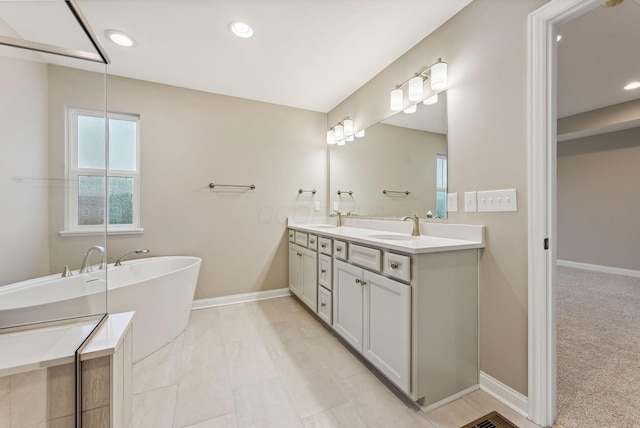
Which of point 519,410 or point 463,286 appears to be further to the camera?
point 463,286

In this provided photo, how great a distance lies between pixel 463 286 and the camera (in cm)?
146

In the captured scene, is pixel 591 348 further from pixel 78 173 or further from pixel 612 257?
pixel 78 173

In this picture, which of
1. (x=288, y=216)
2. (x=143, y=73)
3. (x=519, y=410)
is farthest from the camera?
(x=288, y=216)

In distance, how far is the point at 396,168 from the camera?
2.39m

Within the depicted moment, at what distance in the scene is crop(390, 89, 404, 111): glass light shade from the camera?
2.13 metres

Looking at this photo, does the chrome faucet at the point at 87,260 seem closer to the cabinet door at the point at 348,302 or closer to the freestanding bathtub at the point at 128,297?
the freestanding bathtub at the point at 128,297

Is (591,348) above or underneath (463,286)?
underneath

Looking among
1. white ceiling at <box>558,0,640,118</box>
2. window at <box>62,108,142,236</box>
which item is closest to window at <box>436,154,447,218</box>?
white ceiling at <box>558,0,640,118</box>

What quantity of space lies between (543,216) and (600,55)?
2.36m

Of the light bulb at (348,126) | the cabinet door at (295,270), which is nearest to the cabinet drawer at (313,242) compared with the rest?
the cabinet door at (295,270)

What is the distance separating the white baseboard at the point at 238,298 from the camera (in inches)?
109

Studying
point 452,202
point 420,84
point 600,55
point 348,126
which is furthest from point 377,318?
point 600,55

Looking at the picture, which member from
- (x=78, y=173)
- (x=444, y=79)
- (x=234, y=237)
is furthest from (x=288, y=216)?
(x=444, y=79)

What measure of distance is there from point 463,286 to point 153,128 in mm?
3105
